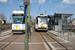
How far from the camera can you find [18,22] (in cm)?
1444

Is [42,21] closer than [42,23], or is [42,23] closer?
[42,23]

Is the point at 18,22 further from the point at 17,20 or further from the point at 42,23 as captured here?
the point at 42,23

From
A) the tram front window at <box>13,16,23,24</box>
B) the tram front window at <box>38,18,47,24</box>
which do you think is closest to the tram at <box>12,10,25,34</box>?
the tram front window at <box>13,16,23,24</box>

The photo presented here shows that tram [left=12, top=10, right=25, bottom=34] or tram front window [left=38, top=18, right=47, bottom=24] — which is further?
tram front window [left=38, top=18, right=47, bottom=24]

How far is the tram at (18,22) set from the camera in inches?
557

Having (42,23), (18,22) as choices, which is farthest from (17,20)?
(42,23)

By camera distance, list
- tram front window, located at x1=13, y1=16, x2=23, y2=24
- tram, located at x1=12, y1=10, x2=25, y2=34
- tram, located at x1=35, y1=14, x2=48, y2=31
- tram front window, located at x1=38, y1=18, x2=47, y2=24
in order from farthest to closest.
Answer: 1. tram front window, located at x1=38, y1=18, x2=47, y2=24
2. tram, located at x1=35, y1=14, x2=48, y2=31
3. tram front window, located at x1=13, y1=16, x2=23, y2=24
4. tram, located at x1=12, y1=10, x2=25, y2=34

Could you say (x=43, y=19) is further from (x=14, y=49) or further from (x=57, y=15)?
(x=14, y=49)

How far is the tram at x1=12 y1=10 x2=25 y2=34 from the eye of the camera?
14148 mm

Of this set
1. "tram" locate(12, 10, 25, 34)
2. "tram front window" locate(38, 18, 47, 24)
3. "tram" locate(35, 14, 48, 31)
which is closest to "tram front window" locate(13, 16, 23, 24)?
"tram" locate(12, 10, 25, 34)

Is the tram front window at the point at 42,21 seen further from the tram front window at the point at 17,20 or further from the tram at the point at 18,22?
the tram front window at the point at 17,20

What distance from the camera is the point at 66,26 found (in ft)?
66.1

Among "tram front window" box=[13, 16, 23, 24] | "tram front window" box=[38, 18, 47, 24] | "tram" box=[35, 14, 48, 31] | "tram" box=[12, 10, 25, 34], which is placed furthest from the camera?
"tram front window" box=[38, 18, 47, 24]

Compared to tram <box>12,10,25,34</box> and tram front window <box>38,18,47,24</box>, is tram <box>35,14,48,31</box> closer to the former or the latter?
tram front window <box>38,18,47,24</box>
